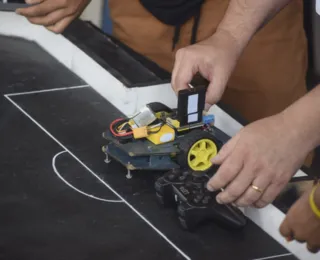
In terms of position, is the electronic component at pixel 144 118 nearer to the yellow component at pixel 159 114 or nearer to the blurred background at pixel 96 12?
the yellow component at pixel 159 114

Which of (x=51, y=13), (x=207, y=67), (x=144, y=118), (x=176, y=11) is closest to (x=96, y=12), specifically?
(x=176, y=11)

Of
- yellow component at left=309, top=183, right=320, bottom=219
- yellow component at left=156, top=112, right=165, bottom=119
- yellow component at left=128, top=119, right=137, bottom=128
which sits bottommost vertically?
yellow component at left=128, top=119, right=137, bottom=128

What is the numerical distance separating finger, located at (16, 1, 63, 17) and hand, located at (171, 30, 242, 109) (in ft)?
1.42

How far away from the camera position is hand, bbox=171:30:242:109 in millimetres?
1647

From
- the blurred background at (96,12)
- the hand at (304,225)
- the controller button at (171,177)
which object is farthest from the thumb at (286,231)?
the blurred background at (96,12)

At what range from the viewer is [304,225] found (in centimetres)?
128

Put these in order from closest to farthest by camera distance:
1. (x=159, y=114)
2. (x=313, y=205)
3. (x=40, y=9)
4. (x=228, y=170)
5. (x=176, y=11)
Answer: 1. (x=313, y=205)
2. (x=228, y=170)
3. (x=159, y=114)
4. (x=40, y=9)
5. (x=176, y=11)

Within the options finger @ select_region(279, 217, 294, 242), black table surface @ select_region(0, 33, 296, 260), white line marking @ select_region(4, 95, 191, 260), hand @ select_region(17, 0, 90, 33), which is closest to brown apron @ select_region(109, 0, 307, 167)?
hand @ select_region(17, 0, 90, 33)

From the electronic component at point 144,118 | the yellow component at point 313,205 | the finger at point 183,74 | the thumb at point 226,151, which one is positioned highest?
the yellow component at point 313,205

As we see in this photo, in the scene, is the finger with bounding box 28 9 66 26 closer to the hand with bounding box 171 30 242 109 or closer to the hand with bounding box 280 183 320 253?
the hand with bounding box 171 30 242 109

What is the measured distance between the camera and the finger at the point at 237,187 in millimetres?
1380

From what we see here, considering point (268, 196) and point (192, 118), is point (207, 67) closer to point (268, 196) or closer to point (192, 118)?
point (192, 118)

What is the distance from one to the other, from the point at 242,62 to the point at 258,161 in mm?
778

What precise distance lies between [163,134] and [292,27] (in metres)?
0.77
